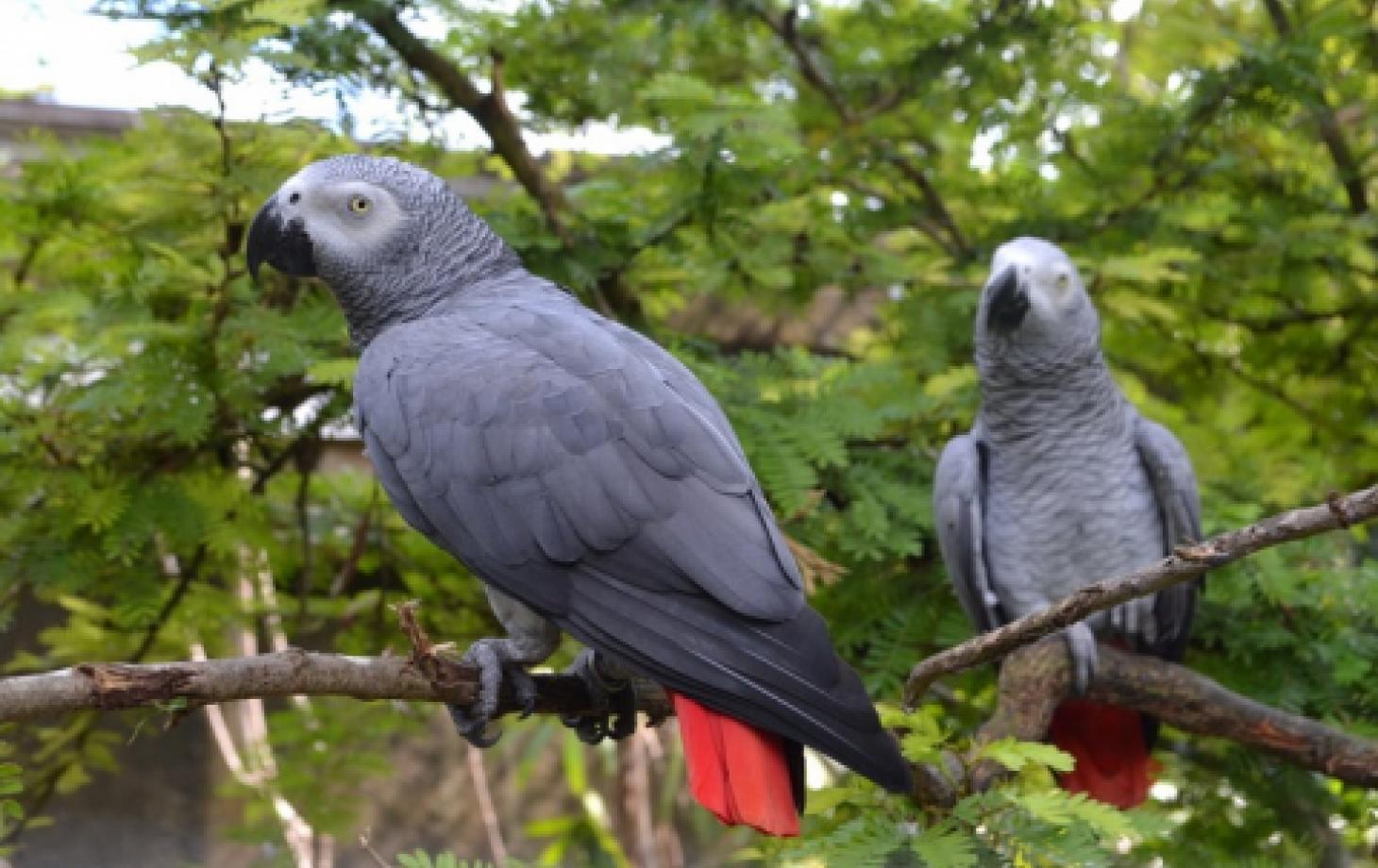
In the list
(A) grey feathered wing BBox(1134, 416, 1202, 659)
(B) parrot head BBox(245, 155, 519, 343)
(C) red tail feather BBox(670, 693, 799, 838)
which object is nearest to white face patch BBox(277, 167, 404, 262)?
(B) parrot head BBox(245, 155, 519, 343)

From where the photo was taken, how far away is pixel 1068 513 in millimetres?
2232

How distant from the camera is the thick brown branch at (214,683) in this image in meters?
1.00

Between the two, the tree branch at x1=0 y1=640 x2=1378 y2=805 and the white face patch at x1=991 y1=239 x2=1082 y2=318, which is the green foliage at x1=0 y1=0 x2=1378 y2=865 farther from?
the tree branch at x1=0 y1=640 x2=1378 y2=805

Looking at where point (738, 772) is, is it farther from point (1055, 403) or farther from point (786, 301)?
point (786, 301)

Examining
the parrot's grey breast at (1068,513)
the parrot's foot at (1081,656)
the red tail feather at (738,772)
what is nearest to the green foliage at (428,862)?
the red tail feather at (738,772)

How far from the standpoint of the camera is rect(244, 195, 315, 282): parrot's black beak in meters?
1.61

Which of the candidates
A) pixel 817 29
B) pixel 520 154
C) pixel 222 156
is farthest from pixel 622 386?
pixel 817 29

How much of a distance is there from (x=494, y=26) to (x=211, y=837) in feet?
6.05

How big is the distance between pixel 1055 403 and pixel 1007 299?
0.22m

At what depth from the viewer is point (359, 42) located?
229 centimetres

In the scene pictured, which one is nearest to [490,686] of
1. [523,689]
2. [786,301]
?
[523,689]

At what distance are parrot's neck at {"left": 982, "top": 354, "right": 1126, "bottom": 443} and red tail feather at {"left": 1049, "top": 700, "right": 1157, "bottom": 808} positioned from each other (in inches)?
19.4

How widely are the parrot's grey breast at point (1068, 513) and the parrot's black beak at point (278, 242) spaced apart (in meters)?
1.24

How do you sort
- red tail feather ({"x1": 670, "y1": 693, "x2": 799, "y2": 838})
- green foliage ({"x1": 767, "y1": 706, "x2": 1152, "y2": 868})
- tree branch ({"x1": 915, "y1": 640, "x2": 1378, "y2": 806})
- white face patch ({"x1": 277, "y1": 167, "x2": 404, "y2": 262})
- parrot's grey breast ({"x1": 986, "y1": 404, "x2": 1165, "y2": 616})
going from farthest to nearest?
parrot's grey breast ({"x1": 986, "y1": 404, "x2": 1165, "y2": 616}) < tree branch ({"x1": 915, "y1": 640, "x2": 1378, "y2": 806}) < white face patch ({"x1": 277, "y1": 167, "x2": 404, "y2": 262}) < green foliage ({"x1": 767, "y1": 706, "x2": 1152, "y2": 868}) < red tail feather ({"x1": 670, "y1": 693, "x2": 799, "y2": 838})
